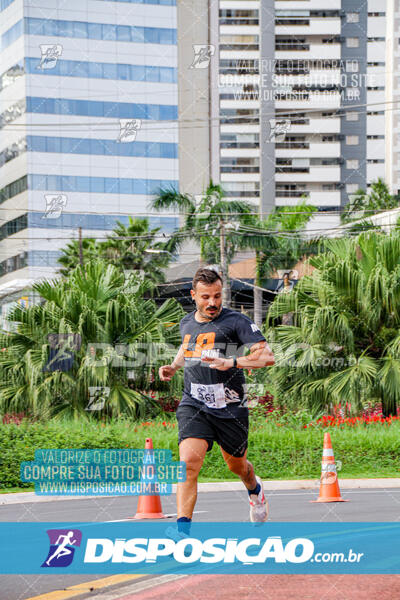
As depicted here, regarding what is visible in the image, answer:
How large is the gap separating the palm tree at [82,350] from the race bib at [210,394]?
12.0m

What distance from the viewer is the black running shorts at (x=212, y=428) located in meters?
6.48

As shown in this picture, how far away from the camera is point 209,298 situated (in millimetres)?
6457

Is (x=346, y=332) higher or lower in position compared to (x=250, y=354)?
higher

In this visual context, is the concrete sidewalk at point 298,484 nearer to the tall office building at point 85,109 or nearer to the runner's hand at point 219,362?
the runner's hand at point 219,362

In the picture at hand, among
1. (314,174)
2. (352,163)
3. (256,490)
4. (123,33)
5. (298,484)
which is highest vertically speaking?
(123,33)

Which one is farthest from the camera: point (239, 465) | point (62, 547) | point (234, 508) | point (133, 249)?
point (133, 249)

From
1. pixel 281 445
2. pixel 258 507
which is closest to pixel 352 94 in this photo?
pixel 281 445

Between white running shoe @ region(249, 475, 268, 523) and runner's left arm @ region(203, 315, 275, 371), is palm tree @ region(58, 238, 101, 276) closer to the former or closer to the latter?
white running shoe @ region(249, 475, 268, 523)

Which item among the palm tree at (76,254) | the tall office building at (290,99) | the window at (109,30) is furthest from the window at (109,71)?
the palm tree at (76,254)

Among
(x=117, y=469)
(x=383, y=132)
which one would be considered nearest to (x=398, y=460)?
(x=117, y=469)

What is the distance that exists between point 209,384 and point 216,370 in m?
0.11

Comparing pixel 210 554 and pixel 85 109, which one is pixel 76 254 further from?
pixel 210 554

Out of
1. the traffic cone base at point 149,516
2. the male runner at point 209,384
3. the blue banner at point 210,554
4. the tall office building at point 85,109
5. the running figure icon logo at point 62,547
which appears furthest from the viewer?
the tall office building at point 85,109

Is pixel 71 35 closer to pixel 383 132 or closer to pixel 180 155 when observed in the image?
pixel 180 155
